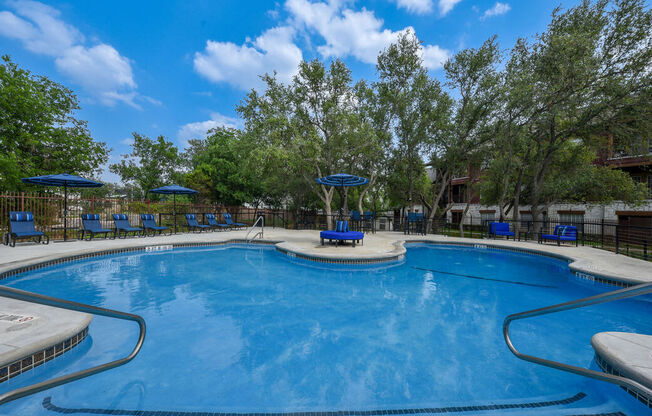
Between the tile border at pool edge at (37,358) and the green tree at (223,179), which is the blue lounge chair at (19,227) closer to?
the tile border at pool edge at (37,358)

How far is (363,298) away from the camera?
5.57 meters

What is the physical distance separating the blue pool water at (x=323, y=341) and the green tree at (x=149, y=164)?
28.6 m

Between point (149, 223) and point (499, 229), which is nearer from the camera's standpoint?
point (149, 223)

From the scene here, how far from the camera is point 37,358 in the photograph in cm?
274

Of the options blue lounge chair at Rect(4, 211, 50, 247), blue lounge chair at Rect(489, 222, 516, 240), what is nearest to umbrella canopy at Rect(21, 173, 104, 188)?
blue lounge chair at Rect(4, 211, 50, 247)

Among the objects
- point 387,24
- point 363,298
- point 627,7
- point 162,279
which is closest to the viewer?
point 363,298

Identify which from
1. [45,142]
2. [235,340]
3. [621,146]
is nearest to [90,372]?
[235,340]

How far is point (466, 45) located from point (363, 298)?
16677 millimetres

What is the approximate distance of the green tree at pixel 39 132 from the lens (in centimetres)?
1557

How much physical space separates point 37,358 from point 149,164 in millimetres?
35044

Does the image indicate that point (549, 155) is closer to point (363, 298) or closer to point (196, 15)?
point (363, 298)

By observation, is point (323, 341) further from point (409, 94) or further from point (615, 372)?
point (409, 94)

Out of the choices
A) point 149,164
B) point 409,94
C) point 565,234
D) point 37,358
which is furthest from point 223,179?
point 565,234

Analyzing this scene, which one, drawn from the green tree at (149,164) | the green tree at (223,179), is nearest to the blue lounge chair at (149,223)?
the green tree at (223,179)
